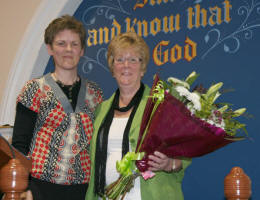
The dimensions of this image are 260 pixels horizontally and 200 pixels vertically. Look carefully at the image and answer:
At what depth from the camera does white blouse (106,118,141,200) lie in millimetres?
2021

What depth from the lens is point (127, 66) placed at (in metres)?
2.21

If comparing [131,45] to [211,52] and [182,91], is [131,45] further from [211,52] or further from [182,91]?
[211,52]

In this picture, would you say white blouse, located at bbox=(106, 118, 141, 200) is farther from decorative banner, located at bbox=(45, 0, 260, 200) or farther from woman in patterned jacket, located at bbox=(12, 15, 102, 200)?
decorative banner, located at bbox=(45, 0, 260, 200)

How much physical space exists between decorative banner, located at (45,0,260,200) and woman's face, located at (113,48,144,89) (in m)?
0.83

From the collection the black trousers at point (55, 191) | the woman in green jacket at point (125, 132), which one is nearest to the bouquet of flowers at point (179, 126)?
the woman in green jacket at point (125, 132)

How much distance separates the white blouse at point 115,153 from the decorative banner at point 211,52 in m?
0.93

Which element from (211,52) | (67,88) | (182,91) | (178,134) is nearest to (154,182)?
(178,134)

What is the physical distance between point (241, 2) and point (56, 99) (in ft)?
4.53

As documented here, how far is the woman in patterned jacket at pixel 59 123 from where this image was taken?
7.02 ft

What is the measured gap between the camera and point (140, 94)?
7.44 feet

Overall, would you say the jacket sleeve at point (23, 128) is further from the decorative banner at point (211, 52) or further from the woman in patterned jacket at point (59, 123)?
the decorative banner at point (211, 52)

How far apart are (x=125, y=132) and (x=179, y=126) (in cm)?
49

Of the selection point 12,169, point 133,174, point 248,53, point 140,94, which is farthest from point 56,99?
point 248,53

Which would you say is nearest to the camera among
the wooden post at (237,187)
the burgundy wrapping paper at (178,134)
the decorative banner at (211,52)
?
the wooden post at (237,187)
